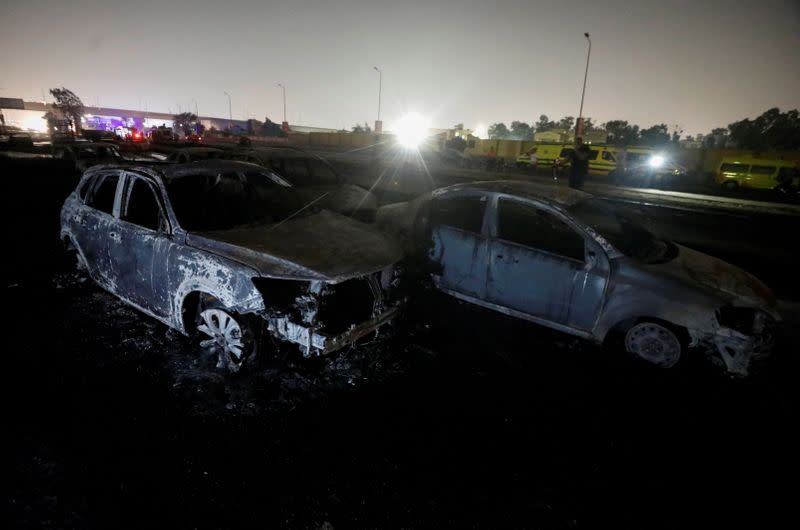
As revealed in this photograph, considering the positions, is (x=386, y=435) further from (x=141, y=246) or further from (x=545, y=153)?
(x=545, y=153)

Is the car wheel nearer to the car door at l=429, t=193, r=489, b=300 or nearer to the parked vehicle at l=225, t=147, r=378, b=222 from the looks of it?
the car door at l=429, t=193, r=489, b=300

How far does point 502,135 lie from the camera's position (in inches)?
4557

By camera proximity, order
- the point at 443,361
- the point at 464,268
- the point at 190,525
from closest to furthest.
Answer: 1. the point at 190,525
2. the point at 443,361
3. the point at 464,268

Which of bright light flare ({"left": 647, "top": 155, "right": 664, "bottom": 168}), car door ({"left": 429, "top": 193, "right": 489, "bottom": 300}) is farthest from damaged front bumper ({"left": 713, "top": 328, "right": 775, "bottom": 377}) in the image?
bright light flare ({"left": 647, "top": 155, "right": 664, "bottom": 168})

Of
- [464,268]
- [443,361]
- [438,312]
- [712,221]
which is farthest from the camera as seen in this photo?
[712,221]

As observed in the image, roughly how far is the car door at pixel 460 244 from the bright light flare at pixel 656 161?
2279 centimetres

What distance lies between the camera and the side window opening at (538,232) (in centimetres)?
426

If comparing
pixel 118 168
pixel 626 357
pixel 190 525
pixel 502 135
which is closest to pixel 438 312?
pixel 626 357

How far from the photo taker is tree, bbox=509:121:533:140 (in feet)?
354

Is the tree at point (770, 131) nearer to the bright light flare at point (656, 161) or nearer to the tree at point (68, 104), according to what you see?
the bright light flare at point (656, 161)

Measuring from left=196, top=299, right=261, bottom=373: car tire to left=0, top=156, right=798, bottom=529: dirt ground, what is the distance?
17 centimetres

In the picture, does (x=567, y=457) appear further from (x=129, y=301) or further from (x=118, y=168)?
(x=118, y=168)

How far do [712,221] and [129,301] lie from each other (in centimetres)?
1399

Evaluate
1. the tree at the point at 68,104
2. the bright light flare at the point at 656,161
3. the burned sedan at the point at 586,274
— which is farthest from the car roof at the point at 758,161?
the tree at the point at 68,104
